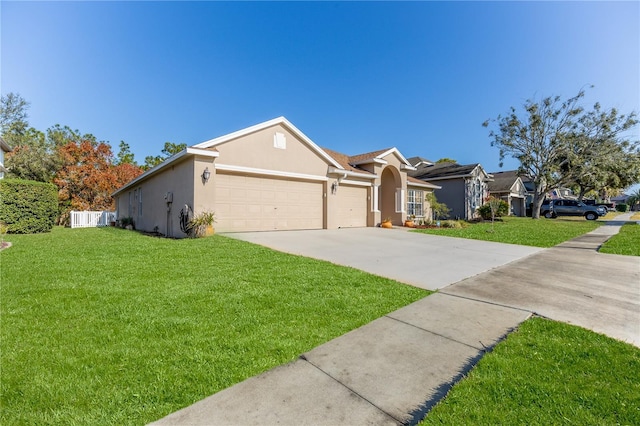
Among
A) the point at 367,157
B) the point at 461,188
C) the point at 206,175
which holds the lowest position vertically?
Result: the point at 206,175

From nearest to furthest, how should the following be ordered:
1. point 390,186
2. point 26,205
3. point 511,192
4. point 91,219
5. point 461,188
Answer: point 26,205
point 390,186
point 91,219
point 461,188
point 511,192

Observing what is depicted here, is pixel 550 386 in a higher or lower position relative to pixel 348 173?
lower

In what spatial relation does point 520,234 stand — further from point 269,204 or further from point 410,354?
point 410,354

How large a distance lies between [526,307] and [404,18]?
13.0 metres

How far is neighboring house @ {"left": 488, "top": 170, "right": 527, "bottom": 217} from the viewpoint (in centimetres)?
3375

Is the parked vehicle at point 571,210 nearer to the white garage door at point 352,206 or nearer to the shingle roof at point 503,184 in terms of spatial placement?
the shingle roof at point 503,184

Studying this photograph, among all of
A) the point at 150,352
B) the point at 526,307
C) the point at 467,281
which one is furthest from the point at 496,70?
the point at 150,352

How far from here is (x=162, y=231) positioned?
13.9m

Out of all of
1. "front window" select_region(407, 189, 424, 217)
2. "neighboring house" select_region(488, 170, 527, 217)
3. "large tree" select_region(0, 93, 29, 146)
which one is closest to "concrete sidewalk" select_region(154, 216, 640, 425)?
"front window" select_region(407, 189, 424, 217)

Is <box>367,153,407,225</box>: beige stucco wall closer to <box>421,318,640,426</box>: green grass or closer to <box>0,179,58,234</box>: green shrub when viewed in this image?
<box>421,318,640,426</box>: green grass

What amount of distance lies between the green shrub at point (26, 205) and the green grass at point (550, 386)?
1811 cm

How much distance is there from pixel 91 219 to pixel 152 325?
2576cm

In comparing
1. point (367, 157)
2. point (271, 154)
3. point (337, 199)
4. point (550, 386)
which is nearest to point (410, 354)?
point (550, 386)

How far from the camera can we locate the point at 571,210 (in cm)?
2916
